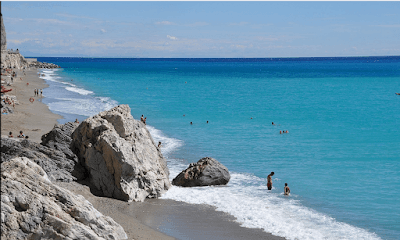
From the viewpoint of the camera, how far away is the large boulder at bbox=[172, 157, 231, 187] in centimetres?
2178

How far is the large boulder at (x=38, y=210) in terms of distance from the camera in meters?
11.0

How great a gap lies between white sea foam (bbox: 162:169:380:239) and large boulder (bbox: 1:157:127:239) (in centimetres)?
744

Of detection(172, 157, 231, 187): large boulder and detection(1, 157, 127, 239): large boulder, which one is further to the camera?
detection(172, 157, 231, 187): large boulder

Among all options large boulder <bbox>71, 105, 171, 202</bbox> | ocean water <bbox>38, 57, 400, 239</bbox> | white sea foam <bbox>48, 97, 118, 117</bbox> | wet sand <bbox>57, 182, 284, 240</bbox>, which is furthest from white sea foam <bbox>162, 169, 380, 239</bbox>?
white sea foam <bbox>48, 97, 118, 117</bbox>

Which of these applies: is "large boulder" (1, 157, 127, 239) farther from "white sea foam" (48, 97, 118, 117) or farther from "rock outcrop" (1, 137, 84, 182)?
"white sea foam" (48, 97, 118, 117)

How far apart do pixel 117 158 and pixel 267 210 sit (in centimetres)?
750

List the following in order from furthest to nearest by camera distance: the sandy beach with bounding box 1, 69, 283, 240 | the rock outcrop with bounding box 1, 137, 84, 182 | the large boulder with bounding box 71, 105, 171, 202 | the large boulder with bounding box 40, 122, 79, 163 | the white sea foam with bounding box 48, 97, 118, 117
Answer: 1. the white sea foam with bounding box 48, 97, 118, 117
2. the large boulder with bounding box 40, 122, 79, 163
3. the large boulder with bounding box 71, 105, 171, 202
4. the rock outcrop with bounding box 1, 137, 84, 182
5. the sandy beach with bounding box 1, 69, 283, 240

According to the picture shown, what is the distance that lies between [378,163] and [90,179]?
20.5 meters

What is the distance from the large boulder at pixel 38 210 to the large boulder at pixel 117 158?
218 inches

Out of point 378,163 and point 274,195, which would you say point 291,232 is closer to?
point 274,195

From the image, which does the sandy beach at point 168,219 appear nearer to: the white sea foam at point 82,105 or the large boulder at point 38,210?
the large boulder at point 38,210

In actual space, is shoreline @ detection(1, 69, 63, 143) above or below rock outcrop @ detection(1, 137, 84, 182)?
below

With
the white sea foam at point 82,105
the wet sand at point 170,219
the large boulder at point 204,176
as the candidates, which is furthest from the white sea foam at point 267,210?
the white sea foam at point 82,105

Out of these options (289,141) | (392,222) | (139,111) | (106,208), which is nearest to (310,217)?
(392,222)
